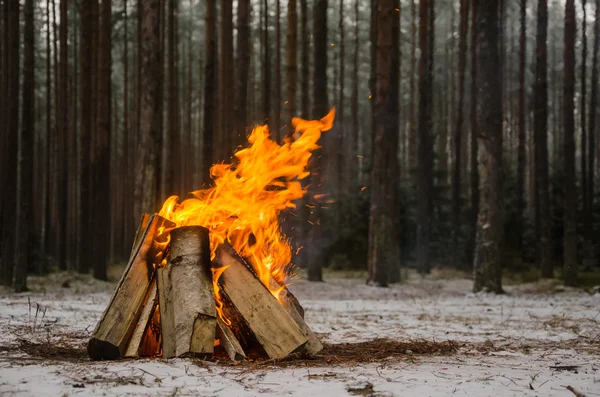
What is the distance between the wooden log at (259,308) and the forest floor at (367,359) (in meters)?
0.26

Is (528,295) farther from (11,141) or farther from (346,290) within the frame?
(11,141)

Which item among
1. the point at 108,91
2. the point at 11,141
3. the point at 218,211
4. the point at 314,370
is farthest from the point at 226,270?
the point at 108,91

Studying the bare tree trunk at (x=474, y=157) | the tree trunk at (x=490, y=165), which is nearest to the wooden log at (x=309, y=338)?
the tree trunk at (x=490, y=165)

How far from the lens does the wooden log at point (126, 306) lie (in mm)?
5750

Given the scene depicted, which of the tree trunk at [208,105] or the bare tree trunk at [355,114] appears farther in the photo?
the bare tree trunk at [355,114]

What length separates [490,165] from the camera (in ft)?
48.9

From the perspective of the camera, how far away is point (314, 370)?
5.27 m

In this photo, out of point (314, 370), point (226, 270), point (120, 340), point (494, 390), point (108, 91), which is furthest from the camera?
point (108, 91)

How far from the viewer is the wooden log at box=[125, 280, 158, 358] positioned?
5.91 meters

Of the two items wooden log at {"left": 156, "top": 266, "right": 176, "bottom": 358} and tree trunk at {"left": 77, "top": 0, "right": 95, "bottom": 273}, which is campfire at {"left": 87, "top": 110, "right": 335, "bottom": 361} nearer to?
wooden log at {"left": 156, "top": 266, "right": 176, "bottom": 358}

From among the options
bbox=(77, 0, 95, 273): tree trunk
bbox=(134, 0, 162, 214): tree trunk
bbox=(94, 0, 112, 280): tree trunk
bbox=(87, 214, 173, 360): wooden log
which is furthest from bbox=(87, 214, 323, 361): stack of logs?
→ bbox=(77, 0, 95, 273): tree trunk

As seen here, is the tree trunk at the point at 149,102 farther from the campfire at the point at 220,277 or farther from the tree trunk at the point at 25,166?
the campfire at the point at 220,277


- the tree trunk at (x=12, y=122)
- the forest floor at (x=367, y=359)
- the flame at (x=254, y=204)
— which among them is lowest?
the forest floor at (x=367, y=359)

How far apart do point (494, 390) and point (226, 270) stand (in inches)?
113
